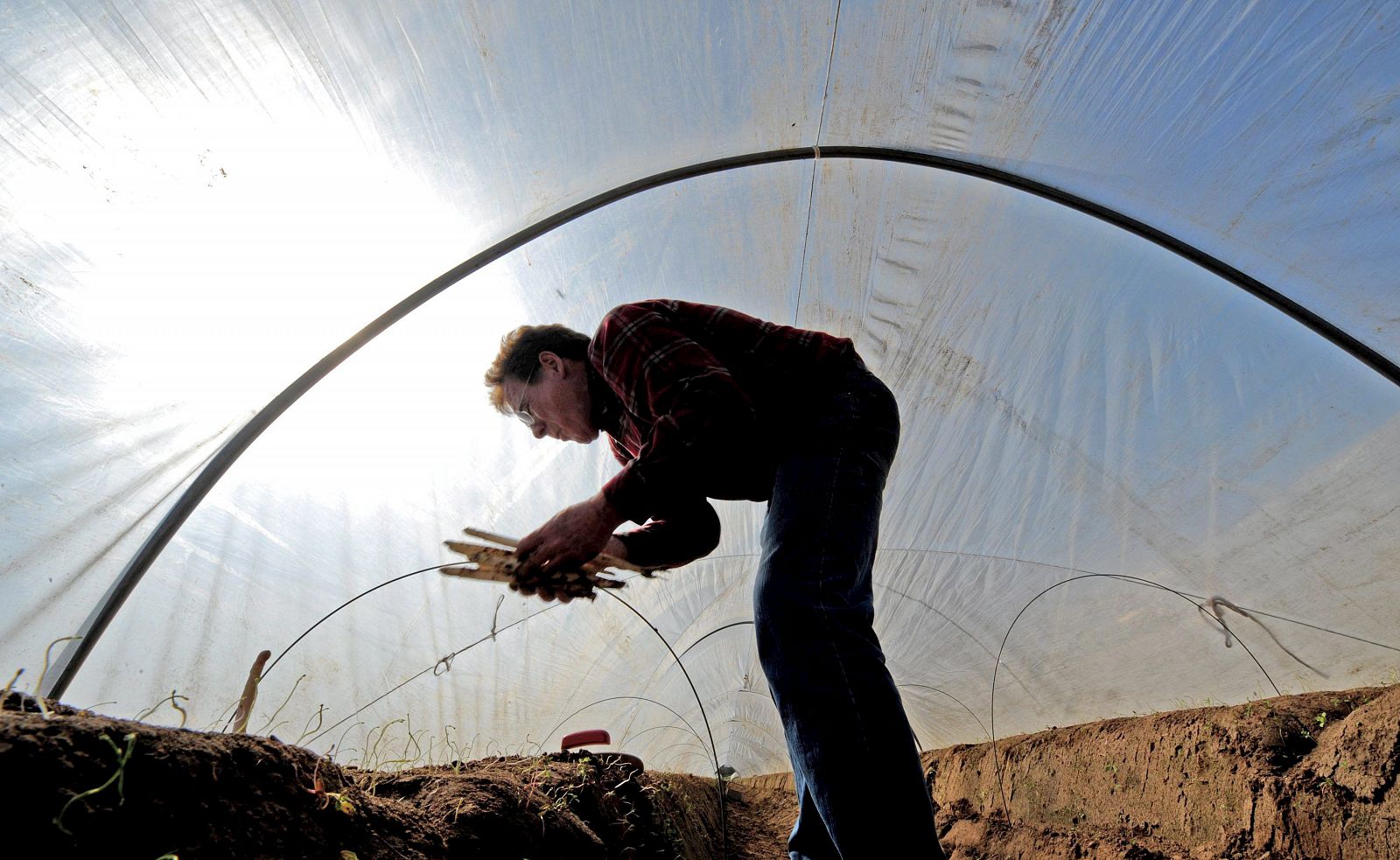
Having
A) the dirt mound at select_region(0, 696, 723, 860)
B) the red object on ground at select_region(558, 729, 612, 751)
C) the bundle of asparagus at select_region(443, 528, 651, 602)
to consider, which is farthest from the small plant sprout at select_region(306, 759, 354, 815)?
the red object on ground at select_region(558, 729, 612, 751)

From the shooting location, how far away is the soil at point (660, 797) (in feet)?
3.44

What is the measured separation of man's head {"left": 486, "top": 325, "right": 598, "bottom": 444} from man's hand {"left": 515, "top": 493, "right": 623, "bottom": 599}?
475mm

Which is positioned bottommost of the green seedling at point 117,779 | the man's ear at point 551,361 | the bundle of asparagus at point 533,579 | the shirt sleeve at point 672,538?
the green seedling at point 117,779

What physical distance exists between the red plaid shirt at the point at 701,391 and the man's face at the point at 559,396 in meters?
0.18

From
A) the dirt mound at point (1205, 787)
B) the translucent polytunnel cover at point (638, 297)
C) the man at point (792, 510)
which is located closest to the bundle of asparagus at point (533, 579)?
the man at point (792, 510)

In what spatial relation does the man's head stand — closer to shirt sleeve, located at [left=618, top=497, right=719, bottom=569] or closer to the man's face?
the man's face

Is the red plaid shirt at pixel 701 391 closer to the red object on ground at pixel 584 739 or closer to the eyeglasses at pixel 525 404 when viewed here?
the eyeglasses at pixel 525 404

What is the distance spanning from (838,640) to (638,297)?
1857 mm

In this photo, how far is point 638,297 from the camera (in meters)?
3.01

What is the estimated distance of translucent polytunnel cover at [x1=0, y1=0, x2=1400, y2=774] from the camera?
1881 mm

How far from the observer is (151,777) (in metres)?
1.11

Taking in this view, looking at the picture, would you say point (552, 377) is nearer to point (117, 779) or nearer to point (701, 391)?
point (701, 391)

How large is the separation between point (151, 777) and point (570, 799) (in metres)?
1.69

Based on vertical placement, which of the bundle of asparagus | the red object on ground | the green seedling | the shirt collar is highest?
Answer: the shirt collar
